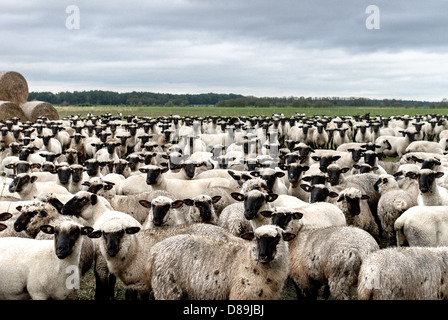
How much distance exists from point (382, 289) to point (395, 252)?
0.50 m

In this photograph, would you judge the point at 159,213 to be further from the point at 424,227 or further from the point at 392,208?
the point at 392,208

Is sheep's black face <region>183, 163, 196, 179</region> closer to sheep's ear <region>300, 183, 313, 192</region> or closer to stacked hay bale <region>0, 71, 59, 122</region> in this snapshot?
sheep's ear <region>300, 183, 313, 192</region>

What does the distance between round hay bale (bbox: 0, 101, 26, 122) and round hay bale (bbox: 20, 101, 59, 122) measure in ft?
2.33

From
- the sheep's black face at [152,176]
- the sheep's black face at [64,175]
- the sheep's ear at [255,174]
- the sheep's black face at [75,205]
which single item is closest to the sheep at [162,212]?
the sheep's black face at [75,205]

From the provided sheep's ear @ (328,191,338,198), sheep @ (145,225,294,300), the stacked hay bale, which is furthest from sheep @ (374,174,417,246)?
the stacked hay bale

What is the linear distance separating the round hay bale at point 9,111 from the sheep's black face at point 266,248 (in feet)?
70.4

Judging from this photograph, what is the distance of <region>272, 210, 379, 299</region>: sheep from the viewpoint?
5.17 m

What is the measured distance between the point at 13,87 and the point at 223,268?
23.8 metres

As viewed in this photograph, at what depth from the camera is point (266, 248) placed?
482 centimetres

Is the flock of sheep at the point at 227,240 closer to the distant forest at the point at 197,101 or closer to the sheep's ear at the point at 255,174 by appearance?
the sheep's ear at the point at 255,174

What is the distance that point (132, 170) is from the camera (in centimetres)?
1236

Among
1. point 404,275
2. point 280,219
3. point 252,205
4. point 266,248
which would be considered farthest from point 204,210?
point 404,275
